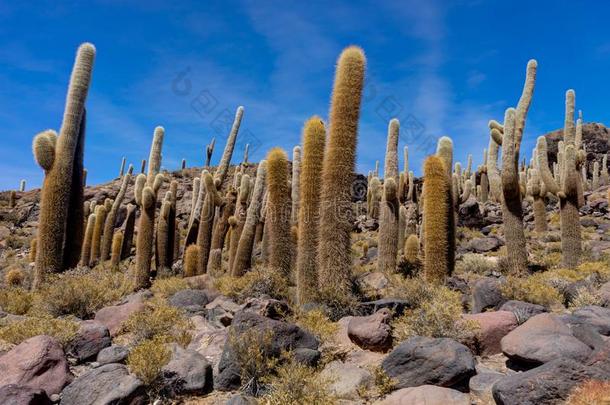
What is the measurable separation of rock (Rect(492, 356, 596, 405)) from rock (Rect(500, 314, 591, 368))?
588 millimetres

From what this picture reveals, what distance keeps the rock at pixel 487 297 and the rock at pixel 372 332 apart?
7.33 ft

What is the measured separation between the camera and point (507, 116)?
508 inches

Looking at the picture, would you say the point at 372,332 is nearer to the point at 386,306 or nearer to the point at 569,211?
the point at 386,306

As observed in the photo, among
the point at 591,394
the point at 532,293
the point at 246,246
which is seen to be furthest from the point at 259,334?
the point at 246,246

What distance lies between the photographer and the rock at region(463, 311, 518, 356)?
5.91 metres

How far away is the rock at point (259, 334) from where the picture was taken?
5332 millimetres

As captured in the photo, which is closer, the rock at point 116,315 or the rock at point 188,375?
the rock at point 188,375

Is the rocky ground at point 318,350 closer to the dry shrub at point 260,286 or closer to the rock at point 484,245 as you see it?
the dry shrub at point 260,286

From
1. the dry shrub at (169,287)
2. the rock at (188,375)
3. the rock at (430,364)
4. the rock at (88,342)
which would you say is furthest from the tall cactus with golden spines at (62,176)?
the rock at (430,364)

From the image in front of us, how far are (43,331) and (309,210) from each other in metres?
4.88

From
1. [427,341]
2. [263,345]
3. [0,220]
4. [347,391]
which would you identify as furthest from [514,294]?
[0,220]

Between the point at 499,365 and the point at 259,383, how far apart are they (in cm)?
286

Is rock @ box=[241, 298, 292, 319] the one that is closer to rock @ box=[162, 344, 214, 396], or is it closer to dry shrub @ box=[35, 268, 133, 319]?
rock @ box=[162, 344, 214, 396]

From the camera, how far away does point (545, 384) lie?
13.0 ft
